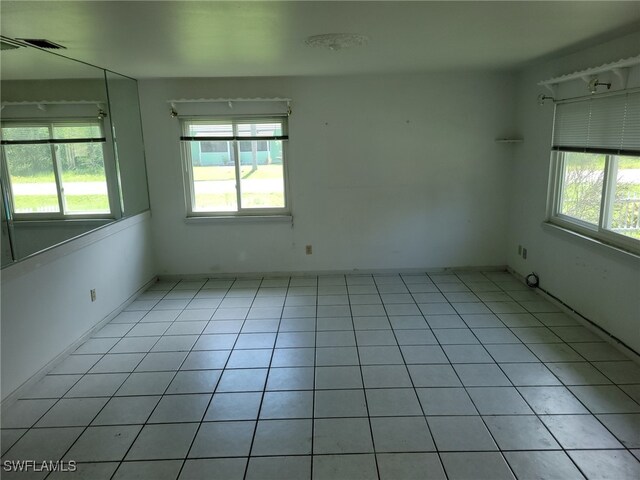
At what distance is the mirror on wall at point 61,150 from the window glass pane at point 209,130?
55 centimetres

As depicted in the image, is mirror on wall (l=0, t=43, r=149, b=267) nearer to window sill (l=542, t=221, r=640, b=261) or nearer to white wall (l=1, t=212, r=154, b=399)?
white wall (l=1, t=212, r=154, b=399)

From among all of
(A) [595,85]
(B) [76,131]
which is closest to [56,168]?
(B) [76,131]

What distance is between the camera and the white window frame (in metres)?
3.02

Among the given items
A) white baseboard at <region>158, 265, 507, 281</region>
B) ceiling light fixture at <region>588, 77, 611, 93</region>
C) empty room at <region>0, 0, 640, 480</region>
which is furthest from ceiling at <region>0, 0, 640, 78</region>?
white baseboard at <region>158, 265, 507, 281</region>

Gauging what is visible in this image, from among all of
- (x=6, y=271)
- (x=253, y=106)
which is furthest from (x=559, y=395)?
(x=253, y=106)

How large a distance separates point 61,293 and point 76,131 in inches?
50.7

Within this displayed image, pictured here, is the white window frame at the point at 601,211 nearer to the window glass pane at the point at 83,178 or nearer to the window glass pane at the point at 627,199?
the window glass pane at the point at 627,199

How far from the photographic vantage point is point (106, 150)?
379 centimetres

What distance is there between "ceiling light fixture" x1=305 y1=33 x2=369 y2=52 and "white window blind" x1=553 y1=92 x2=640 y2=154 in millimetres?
1816

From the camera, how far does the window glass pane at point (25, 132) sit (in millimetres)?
2556

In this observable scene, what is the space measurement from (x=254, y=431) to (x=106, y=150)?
2854 millimetres

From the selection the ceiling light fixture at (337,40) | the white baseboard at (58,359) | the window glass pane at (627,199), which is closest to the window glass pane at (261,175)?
the white baseboard at (58,359)

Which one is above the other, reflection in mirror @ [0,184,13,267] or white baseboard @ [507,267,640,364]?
reflection in mirror @ [0,184,13,267]

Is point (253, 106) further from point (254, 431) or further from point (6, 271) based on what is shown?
point (254, 431)
